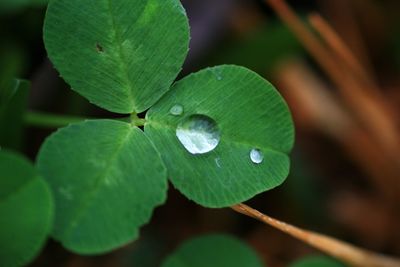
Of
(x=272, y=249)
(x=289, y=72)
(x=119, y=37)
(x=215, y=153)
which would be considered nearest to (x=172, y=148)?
(x=215, y=153)

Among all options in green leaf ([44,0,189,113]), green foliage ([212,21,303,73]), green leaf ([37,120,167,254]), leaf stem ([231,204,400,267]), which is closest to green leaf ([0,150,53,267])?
green leaf ([37,120,167,254])

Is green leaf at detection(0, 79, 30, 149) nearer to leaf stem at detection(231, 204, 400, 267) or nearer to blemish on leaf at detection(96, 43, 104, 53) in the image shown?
blemish on leaf at detection(96, 43, 104, 53)

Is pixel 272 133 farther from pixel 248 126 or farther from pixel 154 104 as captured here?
pixel 154 104

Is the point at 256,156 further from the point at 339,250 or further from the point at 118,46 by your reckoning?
the point at 339,250

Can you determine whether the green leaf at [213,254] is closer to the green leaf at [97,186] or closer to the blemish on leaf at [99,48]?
the green leaf at [97,186]

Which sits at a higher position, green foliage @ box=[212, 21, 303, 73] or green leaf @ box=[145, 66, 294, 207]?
green leaf @ box=[145, 66, 294, 207]
